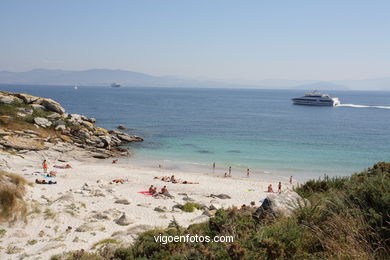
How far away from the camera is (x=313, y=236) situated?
6.59 metres

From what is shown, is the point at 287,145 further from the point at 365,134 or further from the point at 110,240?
the point at 110,240

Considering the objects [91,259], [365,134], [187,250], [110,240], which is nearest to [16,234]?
[110,240]

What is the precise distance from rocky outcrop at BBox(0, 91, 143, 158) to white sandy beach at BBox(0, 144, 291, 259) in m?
3.32

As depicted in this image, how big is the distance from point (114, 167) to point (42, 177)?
7.98 metres

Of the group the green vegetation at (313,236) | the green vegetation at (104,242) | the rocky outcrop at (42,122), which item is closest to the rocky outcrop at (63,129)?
the rocky outcrop at (42,122)

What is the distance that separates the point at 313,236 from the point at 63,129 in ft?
123

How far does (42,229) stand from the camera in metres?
13.3

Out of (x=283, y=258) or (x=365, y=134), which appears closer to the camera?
(x=283, y=258)

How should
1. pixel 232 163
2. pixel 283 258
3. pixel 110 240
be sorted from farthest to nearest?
1. pixel 232 163
2. pixel 110 240
3. pixel 283 258

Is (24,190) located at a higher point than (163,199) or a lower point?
higher

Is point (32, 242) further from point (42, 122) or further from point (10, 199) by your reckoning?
point (42, 122)

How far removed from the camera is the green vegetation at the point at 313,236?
5863 millimetres

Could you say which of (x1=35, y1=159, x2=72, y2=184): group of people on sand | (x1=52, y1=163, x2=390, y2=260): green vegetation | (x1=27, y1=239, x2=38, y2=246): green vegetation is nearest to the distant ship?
(x1=35, y1=159, x2=72, y2=184): group of people on sand

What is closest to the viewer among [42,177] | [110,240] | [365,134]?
[110,240]
